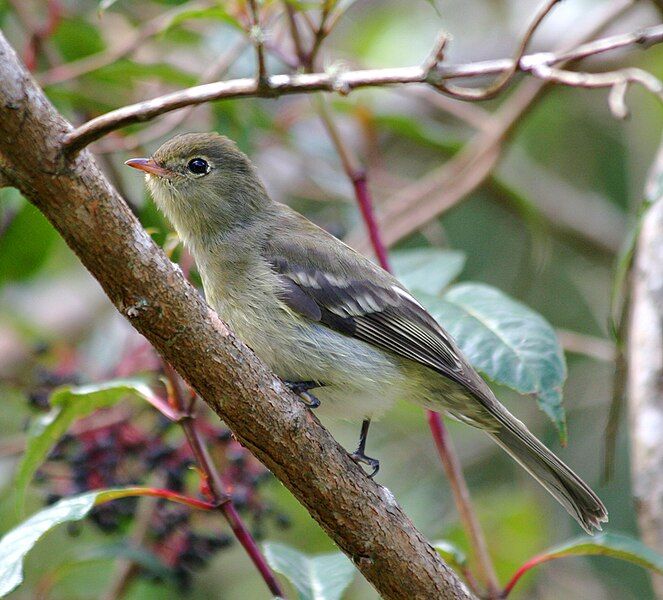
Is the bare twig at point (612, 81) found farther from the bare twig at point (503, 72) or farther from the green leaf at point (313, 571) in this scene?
the green leaf at point (313, 571)

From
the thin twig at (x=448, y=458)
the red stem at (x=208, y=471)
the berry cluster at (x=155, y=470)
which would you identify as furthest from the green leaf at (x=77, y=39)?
the red stem at (x=208, y=471)

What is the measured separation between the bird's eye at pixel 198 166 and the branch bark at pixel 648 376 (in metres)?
1.68

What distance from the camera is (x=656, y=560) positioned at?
2.96 metres

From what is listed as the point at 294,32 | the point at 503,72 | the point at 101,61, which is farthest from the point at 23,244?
the point at 503,72

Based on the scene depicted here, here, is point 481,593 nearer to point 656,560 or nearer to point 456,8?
point 656,560

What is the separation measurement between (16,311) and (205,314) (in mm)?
3209

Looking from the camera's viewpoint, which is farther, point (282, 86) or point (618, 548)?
point (618, 548)

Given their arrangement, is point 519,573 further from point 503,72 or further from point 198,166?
point 198,166

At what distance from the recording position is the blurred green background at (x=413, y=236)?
4.49 metres

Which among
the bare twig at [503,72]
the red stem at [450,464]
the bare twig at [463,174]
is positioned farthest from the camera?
the bare twig at [463,174]

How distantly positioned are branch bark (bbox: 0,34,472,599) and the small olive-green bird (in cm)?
61

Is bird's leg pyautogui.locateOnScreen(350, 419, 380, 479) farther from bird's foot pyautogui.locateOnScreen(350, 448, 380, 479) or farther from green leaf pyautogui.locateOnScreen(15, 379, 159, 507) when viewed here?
green leaf pyautogui.locateOnScreen(15, 379, 159, 507)

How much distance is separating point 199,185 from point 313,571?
5.09 ft

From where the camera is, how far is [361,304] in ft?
11.0
